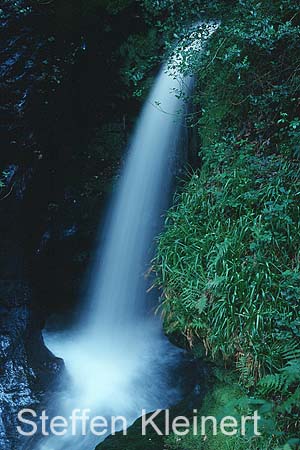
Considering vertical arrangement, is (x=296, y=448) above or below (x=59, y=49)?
below

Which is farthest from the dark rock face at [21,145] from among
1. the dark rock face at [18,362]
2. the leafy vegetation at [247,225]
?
the leafy vegetation at [247,225]

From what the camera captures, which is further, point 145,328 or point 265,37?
point 145,328

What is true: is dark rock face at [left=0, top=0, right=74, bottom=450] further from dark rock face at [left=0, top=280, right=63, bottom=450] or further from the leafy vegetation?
the leafy vegetation

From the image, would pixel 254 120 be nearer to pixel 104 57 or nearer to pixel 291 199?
pixel 291 199

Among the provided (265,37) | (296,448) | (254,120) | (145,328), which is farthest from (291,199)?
(145,328)

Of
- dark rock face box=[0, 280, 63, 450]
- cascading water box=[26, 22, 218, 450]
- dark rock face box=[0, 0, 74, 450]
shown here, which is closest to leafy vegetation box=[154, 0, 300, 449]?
cascading water box=[26, 22, 218, 450]

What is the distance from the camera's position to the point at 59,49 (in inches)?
257

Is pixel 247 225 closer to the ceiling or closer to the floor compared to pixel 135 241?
closer to the ceiling

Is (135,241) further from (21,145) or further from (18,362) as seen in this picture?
(18,362)

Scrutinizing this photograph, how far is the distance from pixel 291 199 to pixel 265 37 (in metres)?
1.90

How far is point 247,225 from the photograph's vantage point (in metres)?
4.73

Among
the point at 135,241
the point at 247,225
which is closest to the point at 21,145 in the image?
the point at 135,241

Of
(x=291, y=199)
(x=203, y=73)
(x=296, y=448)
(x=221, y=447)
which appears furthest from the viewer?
(x=203, y=73)

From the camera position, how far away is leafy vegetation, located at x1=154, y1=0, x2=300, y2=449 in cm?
391
